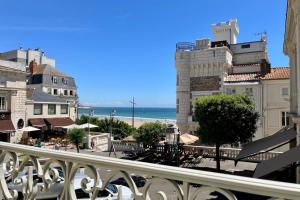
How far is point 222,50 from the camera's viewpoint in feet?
135

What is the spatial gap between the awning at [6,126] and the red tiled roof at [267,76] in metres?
26.1

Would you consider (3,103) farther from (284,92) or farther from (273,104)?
(284,92)

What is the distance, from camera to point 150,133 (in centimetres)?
2559

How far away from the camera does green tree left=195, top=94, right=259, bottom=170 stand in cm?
2184

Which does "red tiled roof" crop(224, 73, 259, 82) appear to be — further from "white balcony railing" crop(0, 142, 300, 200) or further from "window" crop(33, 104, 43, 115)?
"white balcony railing" crop(0, 142, 300, 200)

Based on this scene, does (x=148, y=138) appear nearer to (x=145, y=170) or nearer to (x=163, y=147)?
(x=163, y=147)

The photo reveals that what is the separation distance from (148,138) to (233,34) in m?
30.5

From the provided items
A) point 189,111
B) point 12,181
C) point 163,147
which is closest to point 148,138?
point 163,147

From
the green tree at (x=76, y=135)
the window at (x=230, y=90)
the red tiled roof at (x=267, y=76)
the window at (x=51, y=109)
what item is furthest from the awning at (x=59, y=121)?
the red tiled roof at (x=267, y=76)

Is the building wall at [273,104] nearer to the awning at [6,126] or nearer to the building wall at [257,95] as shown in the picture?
the building wall at [257,95]

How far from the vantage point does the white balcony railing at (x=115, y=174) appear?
1.46 meters

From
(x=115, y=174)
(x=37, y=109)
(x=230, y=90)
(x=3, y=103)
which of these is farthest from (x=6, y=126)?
(x=115, y=174)

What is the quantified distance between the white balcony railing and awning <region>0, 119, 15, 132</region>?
3479cm

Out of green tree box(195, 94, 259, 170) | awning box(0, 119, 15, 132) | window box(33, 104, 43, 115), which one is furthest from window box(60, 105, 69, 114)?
green tree box(195, 94, 259, 170)
